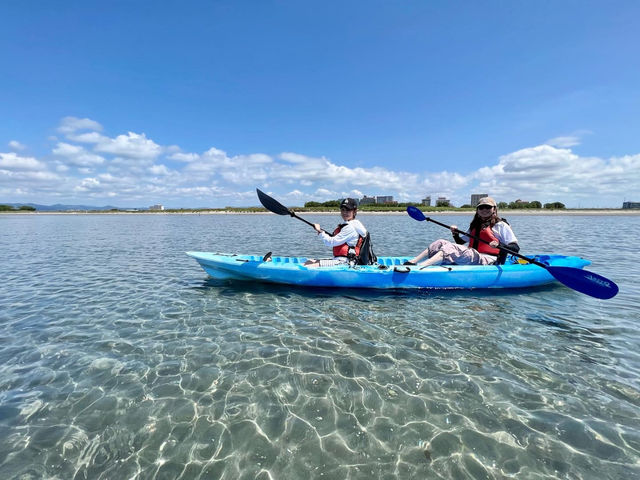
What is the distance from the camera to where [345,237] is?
8391mm

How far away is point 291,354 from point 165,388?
190 centimetres

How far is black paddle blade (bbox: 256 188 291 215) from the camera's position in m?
10.2

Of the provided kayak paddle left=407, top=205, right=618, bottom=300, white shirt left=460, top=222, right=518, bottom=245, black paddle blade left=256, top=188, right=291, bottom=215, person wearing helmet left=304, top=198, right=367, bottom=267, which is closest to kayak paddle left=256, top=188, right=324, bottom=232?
black paddle blade left=256, top=188, right=291, bottom=215

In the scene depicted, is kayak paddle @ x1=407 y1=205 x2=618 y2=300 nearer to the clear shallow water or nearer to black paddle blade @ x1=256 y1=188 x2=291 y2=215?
the clear shallow water

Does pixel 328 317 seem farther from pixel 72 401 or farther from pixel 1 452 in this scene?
pixel 1 452

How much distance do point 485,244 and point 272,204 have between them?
277 inches

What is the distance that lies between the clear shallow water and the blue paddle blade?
543mm

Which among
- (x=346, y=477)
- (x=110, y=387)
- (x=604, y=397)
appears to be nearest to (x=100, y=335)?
(x=110, y=387)

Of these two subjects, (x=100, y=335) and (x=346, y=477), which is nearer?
(x=346, y=477)

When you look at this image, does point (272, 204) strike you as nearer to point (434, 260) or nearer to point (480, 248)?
point (434, 260)

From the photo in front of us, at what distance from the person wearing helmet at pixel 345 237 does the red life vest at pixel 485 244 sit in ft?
11.5

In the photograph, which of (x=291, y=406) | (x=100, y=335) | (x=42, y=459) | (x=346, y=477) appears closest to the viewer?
(x=346, y=477)

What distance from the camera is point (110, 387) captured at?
161 inches

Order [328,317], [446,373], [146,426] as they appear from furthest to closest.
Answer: [328,317]
[446,373]
[146,426]
